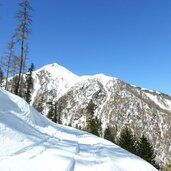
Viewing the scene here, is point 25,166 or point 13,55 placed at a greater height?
point 13,55

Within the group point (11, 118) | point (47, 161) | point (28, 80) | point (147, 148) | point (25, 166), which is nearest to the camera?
point (25, 166)

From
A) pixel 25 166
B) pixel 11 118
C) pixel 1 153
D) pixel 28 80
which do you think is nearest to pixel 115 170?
pixel 25 166

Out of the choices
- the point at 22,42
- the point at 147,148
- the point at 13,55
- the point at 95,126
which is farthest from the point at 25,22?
the point at 95,126

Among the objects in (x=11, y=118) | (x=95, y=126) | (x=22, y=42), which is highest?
(x=22, y=42)

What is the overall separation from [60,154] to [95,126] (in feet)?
173

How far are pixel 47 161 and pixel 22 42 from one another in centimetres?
3166

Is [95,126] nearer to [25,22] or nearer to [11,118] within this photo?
[25,22]

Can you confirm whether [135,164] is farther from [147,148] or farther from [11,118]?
[147,148]

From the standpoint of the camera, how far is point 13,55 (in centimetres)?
4628

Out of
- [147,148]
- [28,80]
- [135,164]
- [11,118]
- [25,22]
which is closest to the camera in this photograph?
[135,164]

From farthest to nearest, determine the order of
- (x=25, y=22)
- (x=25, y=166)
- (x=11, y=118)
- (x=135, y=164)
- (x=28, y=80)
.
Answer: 1. (x=28, y=80)
2. (x=25, y=22)
3. (x=11, y=118)
4. (x=135, y=164)
5. (x=25, y=166)

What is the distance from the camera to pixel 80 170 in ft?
20.1

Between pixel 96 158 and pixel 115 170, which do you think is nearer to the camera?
pixel 115 170

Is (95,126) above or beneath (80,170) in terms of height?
above
